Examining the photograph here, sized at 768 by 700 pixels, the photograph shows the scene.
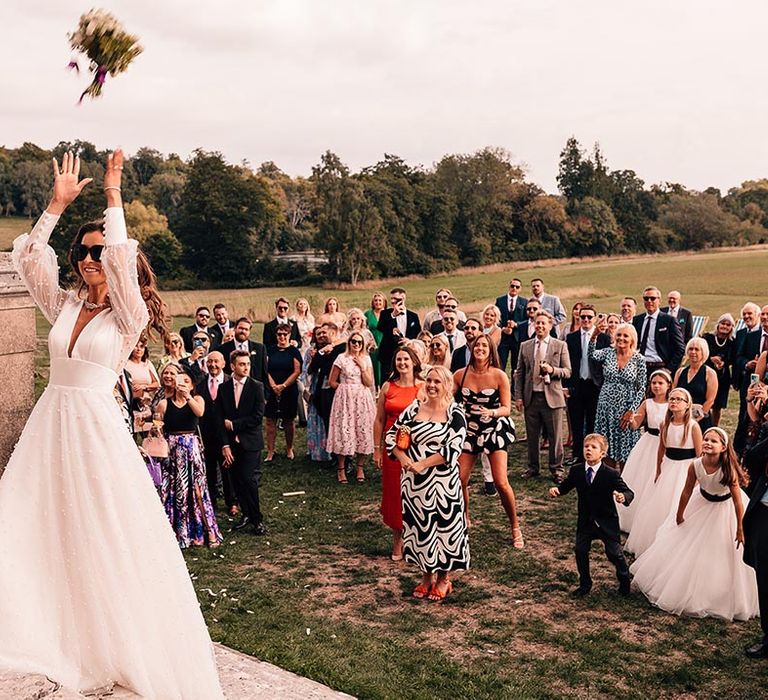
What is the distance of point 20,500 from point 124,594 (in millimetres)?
544

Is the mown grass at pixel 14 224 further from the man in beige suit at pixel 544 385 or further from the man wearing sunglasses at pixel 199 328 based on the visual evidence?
the man in beige suit at pixel 544 385

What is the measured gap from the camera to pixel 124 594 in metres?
3.47

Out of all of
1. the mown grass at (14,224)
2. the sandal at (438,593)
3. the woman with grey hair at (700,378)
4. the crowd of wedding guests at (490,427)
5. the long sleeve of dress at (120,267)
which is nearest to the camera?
the long sleeve of dress at (120,267)

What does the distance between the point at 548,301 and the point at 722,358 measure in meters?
2.69

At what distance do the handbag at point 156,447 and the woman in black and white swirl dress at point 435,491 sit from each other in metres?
2.30

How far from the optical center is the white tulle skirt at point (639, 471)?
877 centimetres

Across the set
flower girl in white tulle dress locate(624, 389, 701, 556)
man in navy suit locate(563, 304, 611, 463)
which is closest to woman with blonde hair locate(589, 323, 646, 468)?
man in navy suit locate(563, 304, 611, 463)

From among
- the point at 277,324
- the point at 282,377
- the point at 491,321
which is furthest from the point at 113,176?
the point at 277,324

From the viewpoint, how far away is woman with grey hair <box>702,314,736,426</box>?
1222cm

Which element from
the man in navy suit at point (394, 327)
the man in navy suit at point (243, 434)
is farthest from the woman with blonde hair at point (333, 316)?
the man in navy suit at point (243, 434)

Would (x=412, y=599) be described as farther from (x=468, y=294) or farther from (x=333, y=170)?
(x=333, y=170)

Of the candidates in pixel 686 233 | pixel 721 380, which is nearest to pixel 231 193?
pixel 686 233

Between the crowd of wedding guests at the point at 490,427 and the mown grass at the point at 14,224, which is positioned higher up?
the mown grass at the point at 14,224

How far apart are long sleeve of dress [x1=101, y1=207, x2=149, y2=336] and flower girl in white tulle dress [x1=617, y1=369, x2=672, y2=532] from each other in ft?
21.2
